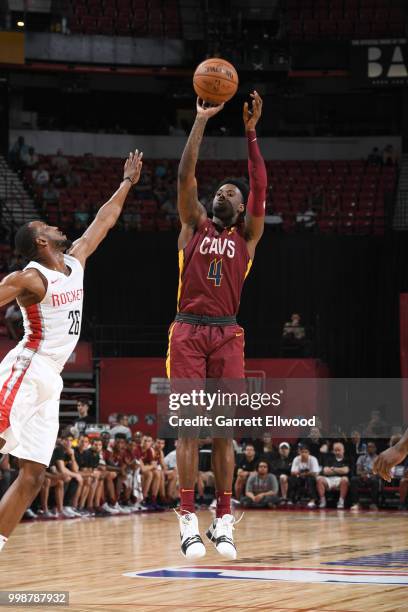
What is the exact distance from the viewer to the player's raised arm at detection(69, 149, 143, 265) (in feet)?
22.1

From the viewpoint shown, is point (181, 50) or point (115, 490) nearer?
point (115, 490)

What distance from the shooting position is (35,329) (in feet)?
A: 20.4

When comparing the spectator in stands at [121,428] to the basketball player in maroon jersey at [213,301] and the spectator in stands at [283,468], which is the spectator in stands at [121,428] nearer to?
the spectator in stands at [283,468]

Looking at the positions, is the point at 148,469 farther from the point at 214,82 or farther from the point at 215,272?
the point at 214,82

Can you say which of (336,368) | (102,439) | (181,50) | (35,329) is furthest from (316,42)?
(35,329)

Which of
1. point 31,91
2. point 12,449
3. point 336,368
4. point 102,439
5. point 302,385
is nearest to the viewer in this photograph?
point 12,449

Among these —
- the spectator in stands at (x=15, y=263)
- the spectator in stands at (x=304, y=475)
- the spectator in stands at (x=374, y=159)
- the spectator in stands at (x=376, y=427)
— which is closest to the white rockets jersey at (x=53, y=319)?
the spectator in stands at (x=304, y=475)

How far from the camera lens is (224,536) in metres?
6.60

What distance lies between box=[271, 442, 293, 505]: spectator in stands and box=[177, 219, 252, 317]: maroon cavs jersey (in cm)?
1134

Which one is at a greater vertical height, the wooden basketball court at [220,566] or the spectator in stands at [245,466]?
the spectator in stands at [245,466]

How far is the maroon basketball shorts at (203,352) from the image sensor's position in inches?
262

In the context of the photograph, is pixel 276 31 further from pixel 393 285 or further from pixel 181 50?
pixel 393 285

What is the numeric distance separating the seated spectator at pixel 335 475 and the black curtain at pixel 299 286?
436cm

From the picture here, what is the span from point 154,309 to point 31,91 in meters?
10.7
